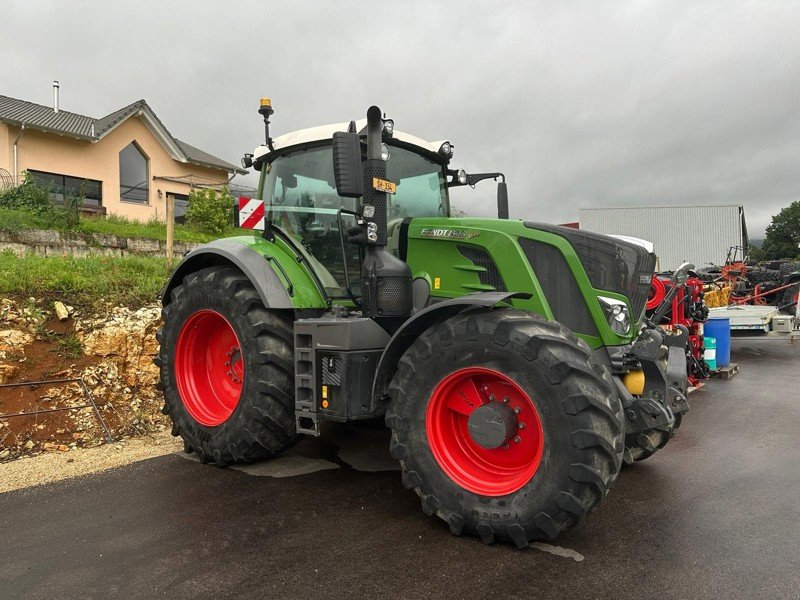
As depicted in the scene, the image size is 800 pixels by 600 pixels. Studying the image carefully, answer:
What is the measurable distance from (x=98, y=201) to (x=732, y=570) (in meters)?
19.3

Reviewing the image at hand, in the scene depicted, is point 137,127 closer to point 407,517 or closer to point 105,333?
point 105,333

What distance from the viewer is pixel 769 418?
20.1ft

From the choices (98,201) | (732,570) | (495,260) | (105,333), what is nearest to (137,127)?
(98,201)

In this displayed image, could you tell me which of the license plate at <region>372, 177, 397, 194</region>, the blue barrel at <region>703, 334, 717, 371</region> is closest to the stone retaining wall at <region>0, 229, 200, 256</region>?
the license plate at <region>372, 177, 397, 194</region>

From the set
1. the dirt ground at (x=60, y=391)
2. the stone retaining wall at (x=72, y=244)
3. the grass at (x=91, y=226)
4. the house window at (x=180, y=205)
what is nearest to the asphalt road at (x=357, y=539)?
the dirt ground at (x=60, y=391)

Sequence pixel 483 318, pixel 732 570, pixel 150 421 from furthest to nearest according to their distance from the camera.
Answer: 1. pixel 150 421
2. pixel 483 318
3. pixel 732 570

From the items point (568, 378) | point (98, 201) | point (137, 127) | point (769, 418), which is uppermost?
point (137, 127)

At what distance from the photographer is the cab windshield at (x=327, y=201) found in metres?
4.33

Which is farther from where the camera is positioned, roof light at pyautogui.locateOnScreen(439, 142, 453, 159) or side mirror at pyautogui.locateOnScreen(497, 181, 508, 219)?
side mirror at pyautogui.locateOnScreen(497, 181, 508, 219)

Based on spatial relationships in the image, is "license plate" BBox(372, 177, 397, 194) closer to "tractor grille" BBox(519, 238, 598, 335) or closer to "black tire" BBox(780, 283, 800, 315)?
"tractor grille" BBox(519, 238, 598, 335)

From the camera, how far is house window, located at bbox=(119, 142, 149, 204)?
19.3m

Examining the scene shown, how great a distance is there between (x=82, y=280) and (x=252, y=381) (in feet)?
14.1

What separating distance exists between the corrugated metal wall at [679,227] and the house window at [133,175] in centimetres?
2132

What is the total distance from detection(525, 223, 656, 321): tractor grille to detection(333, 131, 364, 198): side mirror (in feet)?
3.53
